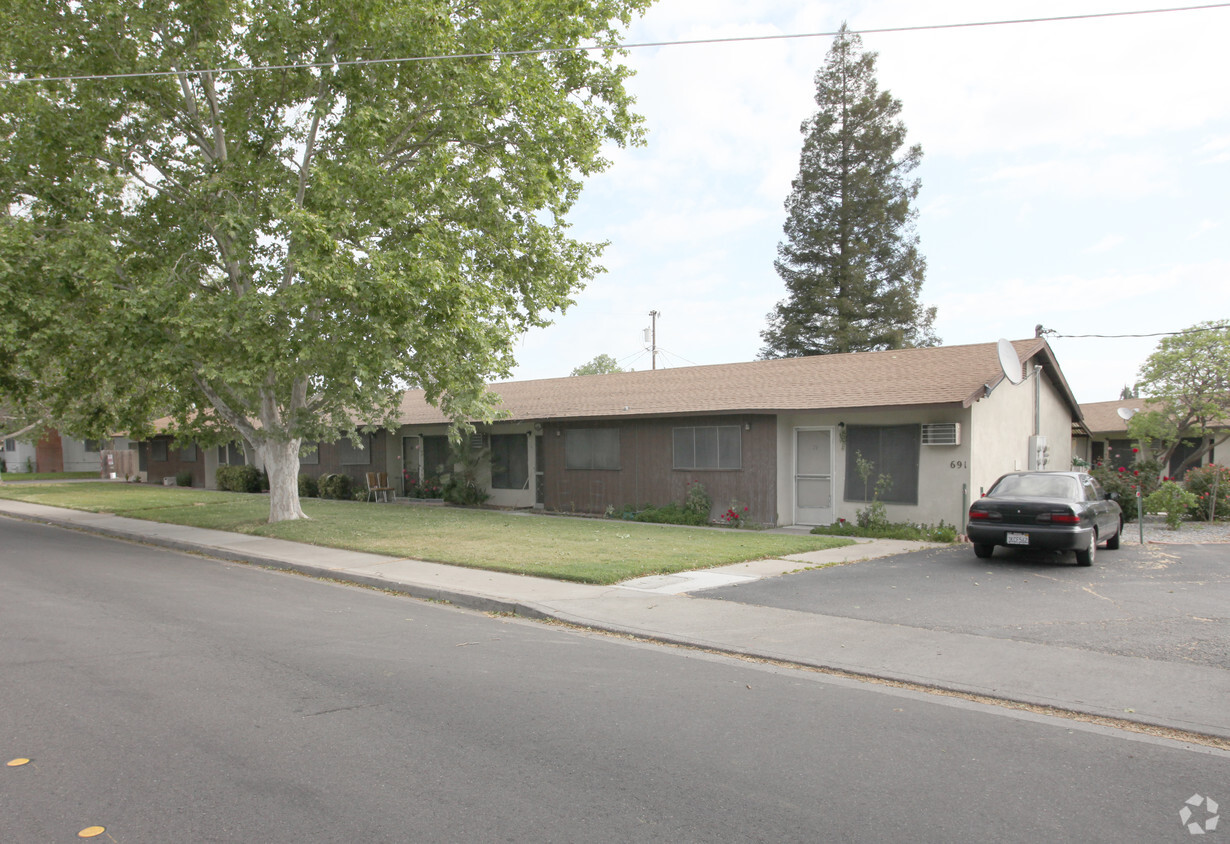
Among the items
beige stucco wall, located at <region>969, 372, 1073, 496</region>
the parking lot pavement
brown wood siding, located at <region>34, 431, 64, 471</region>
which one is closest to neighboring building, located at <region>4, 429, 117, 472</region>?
brown wood siding, located at <region>34, 431, 64, 471</region>

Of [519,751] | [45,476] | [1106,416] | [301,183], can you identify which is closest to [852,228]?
[1106,416]

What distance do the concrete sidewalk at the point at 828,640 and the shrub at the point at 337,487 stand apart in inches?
553

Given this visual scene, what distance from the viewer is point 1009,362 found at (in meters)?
15.8

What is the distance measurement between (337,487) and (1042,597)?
73.1 ft

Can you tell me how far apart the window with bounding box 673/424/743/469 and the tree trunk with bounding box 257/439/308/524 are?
8599 mm

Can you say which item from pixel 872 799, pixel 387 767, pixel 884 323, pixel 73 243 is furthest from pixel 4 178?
pixel 884 323

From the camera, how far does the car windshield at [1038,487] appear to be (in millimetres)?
12547

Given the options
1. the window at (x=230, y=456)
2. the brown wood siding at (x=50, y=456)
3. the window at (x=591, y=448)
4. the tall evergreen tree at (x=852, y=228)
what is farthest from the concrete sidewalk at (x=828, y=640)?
the brown wood siding at (x=50, y=456)

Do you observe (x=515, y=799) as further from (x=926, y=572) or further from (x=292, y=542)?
(x=292, y=542)

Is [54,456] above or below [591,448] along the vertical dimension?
below

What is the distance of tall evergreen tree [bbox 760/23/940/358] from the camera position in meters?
41.1

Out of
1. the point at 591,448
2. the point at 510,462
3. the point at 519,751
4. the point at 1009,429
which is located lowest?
the point at 519,751

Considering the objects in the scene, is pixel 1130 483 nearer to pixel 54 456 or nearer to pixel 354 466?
pixel 354 466

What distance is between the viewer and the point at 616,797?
420 cm
